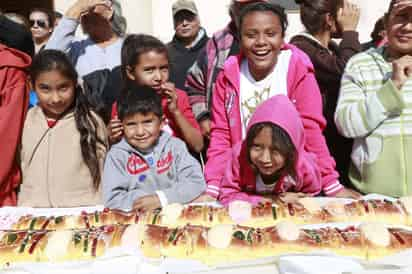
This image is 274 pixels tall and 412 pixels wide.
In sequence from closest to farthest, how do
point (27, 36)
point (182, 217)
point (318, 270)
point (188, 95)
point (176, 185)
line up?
point (318, 270) → point (182, 217) → point (176, 185) → point (27, 36) → point (188, 95)

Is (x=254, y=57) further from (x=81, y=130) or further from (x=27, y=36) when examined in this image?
(x=27, y=36)

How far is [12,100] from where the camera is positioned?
7.59 feet

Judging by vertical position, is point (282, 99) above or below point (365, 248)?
above

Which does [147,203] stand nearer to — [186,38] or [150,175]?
[150,175]

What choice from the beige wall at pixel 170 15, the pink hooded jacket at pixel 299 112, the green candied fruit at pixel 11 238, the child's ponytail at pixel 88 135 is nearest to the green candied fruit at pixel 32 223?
the green candied fruit at pixel 11 238

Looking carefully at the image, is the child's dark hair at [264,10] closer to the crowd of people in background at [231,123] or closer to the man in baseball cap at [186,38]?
the crowd of people in background at [231,123]

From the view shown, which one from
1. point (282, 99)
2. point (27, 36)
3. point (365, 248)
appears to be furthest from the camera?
point (27, 36)

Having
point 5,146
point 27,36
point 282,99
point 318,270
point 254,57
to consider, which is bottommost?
point 318,270

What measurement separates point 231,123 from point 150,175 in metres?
0.42

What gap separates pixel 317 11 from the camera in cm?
255

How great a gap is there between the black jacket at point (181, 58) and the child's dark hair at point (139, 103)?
0.97 metres

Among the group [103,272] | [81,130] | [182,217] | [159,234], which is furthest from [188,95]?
[103,272]

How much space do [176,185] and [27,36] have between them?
1149 mm

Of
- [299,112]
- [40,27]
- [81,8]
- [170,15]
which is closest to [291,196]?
[299,112]
